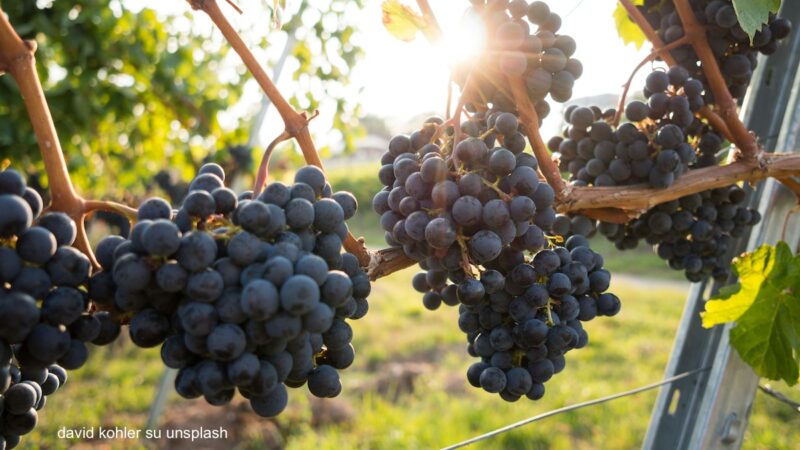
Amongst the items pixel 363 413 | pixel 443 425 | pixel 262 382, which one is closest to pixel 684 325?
pixel 262 382

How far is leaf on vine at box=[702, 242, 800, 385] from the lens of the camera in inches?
41.3

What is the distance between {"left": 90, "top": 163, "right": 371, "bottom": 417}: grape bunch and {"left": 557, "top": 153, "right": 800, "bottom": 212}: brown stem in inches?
18.6

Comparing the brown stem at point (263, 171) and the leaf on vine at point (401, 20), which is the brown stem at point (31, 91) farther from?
the leaf on vine at point (401, 20)

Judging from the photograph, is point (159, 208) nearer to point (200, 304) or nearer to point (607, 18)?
point (200, 304)

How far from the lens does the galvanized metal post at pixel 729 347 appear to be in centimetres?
122

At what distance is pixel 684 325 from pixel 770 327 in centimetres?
29

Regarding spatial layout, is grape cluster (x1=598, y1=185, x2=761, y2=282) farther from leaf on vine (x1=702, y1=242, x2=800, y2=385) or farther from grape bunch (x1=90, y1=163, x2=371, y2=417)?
grape bunch (x1=90, y1=163, x2=371, y2=417)

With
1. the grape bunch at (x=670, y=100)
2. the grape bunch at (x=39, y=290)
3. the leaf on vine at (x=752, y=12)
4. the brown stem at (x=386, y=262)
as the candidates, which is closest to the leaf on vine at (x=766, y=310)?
the grape bunch at (x=670, y=100)

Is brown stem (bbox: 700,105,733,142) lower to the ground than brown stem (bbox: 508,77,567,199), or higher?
higher

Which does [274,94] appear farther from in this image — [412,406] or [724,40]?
[412,406]

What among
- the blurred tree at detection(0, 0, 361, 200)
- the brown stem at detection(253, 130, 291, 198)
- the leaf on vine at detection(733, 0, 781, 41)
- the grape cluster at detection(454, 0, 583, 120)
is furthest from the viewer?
the blurred tree at detection(0, 0, 361, 200)

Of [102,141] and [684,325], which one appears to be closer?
[684,325]

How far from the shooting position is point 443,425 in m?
3.59

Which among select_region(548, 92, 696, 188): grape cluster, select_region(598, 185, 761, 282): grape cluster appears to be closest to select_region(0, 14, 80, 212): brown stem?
select_region(548, 92, 696, 188): grape cluster
